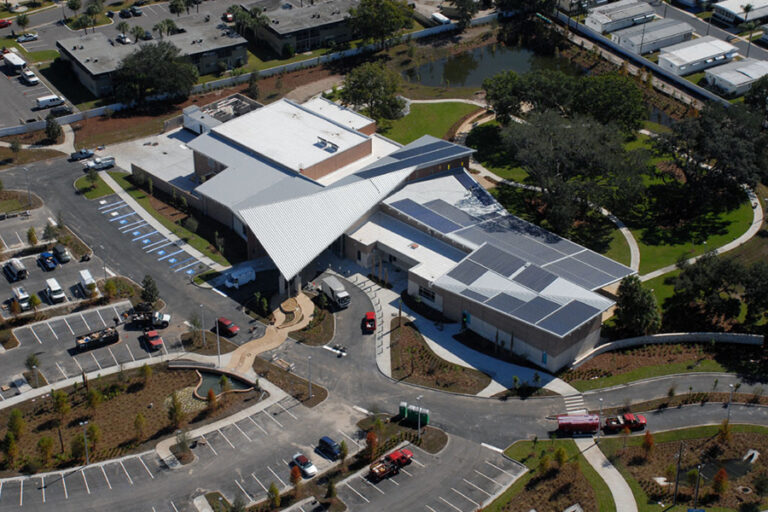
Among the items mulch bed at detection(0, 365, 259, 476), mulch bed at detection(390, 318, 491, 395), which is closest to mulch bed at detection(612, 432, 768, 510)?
mulch bed at detection(390, 318, 491, 395)

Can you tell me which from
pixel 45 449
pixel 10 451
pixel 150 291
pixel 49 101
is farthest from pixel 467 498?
pixel 49 101

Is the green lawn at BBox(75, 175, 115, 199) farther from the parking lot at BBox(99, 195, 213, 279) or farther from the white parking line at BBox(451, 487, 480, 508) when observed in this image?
the white parking line at BBox(451, 487, 480, 508)

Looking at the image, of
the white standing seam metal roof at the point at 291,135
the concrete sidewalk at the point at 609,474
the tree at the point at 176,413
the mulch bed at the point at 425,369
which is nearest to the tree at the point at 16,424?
the tree at the point at 176,413

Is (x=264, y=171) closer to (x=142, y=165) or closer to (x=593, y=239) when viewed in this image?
(x=142, y=165)

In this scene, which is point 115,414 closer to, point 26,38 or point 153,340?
point 153,340

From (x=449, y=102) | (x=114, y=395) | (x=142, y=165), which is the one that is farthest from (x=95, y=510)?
(x=449, y=102)

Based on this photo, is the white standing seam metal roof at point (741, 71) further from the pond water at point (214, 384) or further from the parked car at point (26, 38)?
the parked car at point (26, 38)
